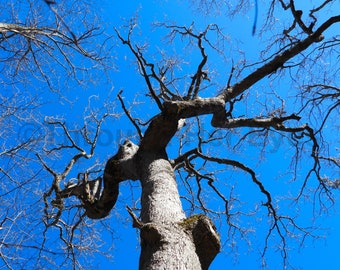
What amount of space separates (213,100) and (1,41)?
2374 millimetres

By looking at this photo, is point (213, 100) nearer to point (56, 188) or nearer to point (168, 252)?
point (168, 252)

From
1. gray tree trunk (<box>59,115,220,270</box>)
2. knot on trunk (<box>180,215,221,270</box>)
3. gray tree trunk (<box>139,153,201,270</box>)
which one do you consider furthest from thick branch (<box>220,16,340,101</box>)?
knot on trunk (<box>180,215,221,270</box>)

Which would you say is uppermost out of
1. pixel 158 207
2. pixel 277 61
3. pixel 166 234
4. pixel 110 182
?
pixel 277 61

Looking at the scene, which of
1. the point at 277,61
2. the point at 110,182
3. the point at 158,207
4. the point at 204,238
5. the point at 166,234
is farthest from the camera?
the point at 110,182

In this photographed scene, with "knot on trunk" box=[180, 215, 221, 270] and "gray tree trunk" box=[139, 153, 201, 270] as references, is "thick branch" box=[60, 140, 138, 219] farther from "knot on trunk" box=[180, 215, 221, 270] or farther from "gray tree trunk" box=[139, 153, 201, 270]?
"knot on trunk" box=[180, 215, 221, 270]

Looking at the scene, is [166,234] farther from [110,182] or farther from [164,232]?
[110,182]

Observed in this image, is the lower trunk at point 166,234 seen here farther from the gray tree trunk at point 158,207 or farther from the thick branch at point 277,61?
the thick branch at point 277,61

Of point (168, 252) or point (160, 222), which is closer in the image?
point (168, 252)

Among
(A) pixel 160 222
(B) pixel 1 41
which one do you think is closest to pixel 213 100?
(A) pixel 160 222

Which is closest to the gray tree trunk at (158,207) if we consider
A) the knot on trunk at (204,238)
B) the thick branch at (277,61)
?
the knot on trunk at (204,238)

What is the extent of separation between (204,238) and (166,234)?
313 mm

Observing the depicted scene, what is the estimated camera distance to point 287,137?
179 inches

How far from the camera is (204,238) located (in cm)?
233

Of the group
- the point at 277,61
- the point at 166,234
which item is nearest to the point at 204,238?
the point at 166,234
